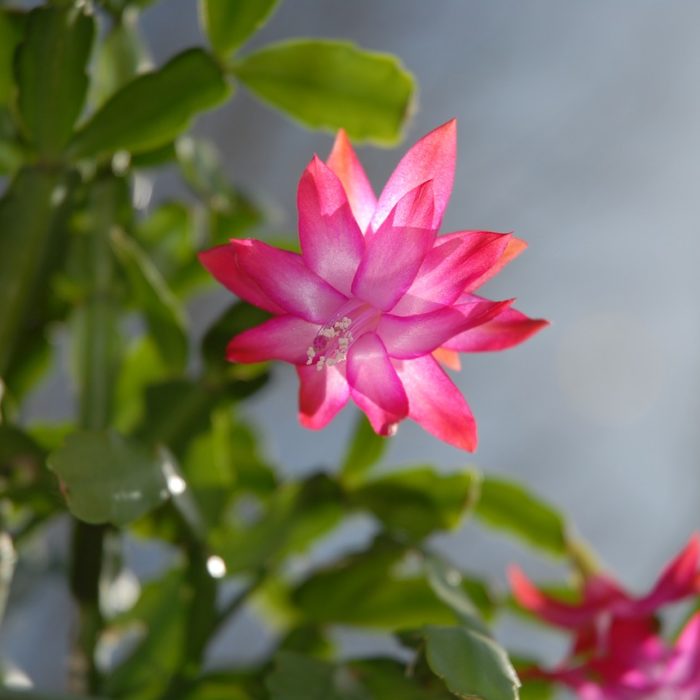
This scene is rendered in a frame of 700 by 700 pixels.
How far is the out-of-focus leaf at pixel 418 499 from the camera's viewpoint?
746mm

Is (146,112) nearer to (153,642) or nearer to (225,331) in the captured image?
(225,331)

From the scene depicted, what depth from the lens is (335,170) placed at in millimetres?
490

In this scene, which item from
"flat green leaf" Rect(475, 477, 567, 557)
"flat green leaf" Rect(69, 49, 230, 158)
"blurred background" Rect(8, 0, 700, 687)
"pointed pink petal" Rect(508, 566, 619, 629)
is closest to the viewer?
"flat green leaf" Rect(69, 49, 230, 158)

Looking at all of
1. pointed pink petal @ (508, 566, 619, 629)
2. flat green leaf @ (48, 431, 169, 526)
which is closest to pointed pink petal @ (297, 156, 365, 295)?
flat green leaf @ (48, 431, 169, 526)

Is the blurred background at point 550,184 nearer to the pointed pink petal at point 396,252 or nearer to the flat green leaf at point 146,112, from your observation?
the flat green leaf at point 146,112

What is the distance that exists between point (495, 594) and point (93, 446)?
17.9 inches

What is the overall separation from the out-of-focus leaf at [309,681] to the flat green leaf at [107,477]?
14 cm

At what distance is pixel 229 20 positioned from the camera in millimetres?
676

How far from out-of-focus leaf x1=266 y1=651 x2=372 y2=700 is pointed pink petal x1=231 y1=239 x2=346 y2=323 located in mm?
255

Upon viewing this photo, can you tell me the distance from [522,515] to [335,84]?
1.44 feet

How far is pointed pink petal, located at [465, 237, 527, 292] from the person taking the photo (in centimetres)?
46

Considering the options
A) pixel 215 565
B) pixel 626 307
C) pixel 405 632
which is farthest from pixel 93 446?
pixel 626 307

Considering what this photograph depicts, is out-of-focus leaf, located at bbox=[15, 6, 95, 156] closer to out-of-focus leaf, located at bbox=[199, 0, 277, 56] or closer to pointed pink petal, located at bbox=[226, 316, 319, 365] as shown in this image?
out-of-focus leaf, located at bbox=[199, 0, 277, 56]

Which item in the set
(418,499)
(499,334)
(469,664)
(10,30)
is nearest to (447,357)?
(499,334)
